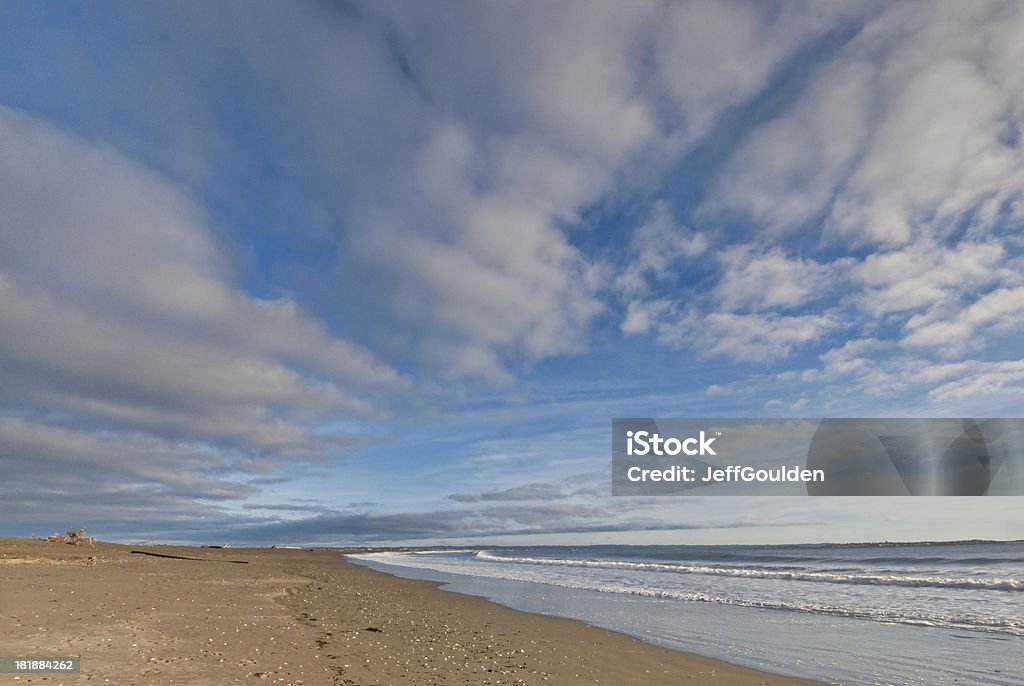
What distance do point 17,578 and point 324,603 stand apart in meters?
11.4

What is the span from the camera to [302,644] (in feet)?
39.4

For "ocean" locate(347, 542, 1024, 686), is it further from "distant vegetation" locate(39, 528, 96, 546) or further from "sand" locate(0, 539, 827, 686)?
"distant vegetation" locate(39, 528, 96, 546)

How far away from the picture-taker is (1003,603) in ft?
72.2

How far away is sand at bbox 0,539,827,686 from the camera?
9.65 meters

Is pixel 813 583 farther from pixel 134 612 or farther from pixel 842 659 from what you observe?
pixel 134 612

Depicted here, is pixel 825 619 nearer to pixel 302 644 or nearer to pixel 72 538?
pixel 302 644

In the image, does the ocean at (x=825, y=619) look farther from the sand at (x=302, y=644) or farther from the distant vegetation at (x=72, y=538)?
the distant vegetation at (x=72, y=538)

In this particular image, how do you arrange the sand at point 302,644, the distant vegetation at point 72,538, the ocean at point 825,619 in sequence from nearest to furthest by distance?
the sand at point 302,644 → the ocean at point 825,619 → the distant vegetation at point 72,538

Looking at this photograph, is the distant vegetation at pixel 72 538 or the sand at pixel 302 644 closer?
the sand at pixel 302 644

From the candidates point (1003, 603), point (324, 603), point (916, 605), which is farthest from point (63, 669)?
point (1003, 603)

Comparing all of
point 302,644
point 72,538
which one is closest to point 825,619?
point 302,644

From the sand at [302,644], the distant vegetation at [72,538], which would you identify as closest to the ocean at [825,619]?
the sand at [302,644]

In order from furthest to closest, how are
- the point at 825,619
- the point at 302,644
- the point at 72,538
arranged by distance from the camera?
the point at 72,538, the point at 825,619, the point at 302,644

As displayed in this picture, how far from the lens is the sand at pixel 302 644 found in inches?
380
